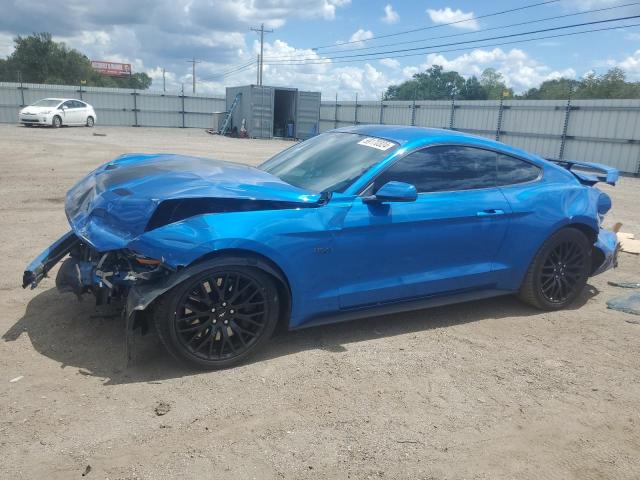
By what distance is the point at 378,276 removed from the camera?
3748 millimetres

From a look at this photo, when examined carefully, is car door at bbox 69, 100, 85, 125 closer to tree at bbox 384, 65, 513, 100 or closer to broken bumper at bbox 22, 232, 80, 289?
broken bumper at bbox 22, 232, 80, 289

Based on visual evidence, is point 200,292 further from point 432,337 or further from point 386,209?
point 432,337

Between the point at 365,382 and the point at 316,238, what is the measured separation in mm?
1000

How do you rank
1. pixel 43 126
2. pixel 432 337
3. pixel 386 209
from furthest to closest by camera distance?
pixel 43 126
pixel 432 337
pixel 386 209

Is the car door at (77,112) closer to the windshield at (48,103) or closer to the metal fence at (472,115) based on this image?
the windshield at (48,103)

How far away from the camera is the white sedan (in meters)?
25.3

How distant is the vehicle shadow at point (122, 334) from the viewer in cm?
333

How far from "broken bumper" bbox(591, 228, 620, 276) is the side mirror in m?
2.42

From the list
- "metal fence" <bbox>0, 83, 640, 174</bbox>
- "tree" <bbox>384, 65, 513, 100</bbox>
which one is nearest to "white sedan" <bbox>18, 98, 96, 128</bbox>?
"metal fence" <bbox>0, 83, 640, 174</bbox>

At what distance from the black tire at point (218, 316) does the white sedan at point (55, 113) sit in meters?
26.4

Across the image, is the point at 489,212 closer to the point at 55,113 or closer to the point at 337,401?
the point at 337,401

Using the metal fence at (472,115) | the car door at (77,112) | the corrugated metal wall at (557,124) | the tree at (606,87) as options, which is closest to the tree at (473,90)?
the tree at (606,87)

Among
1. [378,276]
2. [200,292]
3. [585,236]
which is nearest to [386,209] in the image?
[378,276]

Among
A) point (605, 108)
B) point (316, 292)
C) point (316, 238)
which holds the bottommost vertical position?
point (316, 292)
